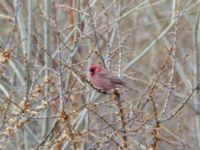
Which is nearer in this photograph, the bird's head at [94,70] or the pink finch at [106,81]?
the pink finch at [106,81]

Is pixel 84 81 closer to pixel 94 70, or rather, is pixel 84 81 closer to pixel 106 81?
pixel 94 70

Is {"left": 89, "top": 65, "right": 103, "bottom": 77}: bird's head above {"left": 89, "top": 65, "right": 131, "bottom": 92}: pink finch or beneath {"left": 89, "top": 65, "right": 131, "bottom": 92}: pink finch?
above

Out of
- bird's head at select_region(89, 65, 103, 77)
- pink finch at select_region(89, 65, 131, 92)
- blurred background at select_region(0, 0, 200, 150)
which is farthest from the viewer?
bird's head at select_region(89, 65, 103, 77)

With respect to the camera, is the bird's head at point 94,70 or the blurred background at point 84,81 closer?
the blurred background at point 84,81

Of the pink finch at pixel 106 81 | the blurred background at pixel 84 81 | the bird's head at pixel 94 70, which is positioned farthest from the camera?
the bird's head at pixel 94 70

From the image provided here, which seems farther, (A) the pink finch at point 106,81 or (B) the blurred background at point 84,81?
(A) the pink finch at point 106,81

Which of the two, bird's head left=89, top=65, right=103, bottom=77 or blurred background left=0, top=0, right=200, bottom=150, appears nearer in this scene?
blurred background left=0, top=0, right=200, bottom=150

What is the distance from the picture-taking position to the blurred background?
156 inches

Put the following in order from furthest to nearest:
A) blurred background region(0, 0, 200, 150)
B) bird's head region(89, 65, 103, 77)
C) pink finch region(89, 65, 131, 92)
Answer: bird's head region(89, 65, 103, 77)
pink finch region(89, 65, 131, 92)
blurred background region(0, 0, 200, 150)

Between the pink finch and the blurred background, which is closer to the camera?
the blurred background

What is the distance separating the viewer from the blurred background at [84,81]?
13.0 feet

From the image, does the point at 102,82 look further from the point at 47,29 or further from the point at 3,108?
the point at 47,29

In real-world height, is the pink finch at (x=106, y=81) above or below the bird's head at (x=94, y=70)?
below

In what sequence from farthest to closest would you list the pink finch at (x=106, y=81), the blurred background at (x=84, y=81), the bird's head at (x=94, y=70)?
the bird's head at (x=94, y=70) → the pink finch at (x=106, y=81) → the blurred background at (x=84, y=81)
